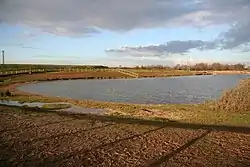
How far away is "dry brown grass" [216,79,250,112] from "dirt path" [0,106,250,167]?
5.99m

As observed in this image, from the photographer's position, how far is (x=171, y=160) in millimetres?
8391

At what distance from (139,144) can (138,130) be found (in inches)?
93.9

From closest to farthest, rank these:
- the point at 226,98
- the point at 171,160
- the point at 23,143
Answer: 1. the point at 171,160
2. the point at 23,143
3. the point at 226,98

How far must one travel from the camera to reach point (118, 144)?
1023 centimetres

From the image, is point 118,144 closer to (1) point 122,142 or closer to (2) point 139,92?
(1) point 122,142

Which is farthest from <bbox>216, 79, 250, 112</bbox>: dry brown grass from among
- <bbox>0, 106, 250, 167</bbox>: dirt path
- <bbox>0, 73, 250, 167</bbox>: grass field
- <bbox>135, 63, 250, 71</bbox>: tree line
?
<bbox>135, 63, 250, 71</bbox>: tree line

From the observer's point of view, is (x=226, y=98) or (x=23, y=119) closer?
(x=23, y=119)

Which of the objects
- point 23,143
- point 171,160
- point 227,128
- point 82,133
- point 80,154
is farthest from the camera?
point 227,128

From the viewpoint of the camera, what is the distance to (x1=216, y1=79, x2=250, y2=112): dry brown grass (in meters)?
18.8

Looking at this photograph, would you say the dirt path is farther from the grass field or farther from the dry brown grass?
the dry brown grass

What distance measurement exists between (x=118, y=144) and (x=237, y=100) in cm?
1147

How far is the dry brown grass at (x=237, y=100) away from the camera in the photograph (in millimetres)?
18844

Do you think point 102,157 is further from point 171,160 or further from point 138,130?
point 138,130

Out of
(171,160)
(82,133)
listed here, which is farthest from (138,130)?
(171,160)
